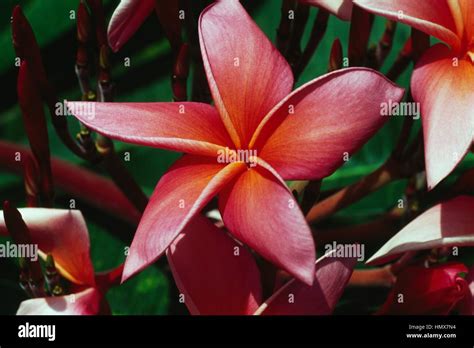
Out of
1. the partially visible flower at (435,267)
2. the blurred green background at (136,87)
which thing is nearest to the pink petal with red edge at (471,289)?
the partially visible flower at (435,267)

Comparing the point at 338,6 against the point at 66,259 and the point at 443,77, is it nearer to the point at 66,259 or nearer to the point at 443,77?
the point at 443,77

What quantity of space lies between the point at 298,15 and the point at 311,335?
10.3 inches

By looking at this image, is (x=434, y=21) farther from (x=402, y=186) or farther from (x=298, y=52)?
(x=402, y=186)

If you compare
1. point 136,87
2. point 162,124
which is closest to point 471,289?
point 162,124

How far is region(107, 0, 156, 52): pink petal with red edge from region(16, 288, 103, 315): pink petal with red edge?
0.19 metres

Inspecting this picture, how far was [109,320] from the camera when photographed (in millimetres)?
593

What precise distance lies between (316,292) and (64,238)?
19 centimetres

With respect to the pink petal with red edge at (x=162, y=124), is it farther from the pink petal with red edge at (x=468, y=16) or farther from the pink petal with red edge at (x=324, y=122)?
the pink petal with red edge at (x=468, y=16)

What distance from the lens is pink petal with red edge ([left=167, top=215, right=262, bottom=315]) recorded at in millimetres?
539

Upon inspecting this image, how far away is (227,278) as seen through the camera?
54 cm

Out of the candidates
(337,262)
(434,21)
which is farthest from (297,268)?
(434,21)

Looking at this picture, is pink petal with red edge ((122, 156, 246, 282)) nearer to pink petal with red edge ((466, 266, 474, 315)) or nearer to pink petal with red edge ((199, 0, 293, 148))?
pink petal with red edge ((199, 0, 293, 148))

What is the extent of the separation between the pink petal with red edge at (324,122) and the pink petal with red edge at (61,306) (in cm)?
18

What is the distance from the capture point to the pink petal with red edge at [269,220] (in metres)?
0.45
